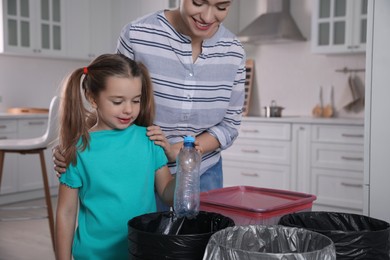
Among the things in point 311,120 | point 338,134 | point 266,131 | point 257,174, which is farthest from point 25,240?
point 338,134

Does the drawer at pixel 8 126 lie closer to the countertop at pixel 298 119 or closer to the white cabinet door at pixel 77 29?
the countertop at pixel 298 119

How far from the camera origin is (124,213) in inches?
57.8

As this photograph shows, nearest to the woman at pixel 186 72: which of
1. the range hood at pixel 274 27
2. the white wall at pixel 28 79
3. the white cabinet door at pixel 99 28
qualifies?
the range hood at pixel 274 27

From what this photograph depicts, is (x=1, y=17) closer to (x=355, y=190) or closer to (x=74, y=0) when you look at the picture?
(x=74, y=0)

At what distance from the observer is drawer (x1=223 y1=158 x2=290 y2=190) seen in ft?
15.8

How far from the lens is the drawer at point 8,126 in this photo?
485 cm

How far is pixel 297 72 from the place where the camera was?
210 inches

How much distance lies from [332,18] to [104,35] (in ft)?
8.82

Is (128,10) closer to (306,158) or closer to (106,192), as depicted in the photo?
(306,158)

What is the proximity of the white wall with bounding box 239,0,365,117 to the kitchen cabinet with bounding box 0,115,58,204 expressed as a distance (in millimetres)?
2191

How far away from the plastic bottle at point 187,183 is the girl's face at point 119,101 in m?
0.18

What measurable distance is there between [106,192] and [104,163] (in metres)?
0.08

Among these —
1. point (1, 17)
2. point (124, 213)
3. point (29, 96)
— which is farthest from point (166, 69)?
point (29, 96)

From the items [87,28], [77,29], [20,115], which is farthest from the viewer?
[87,28]
